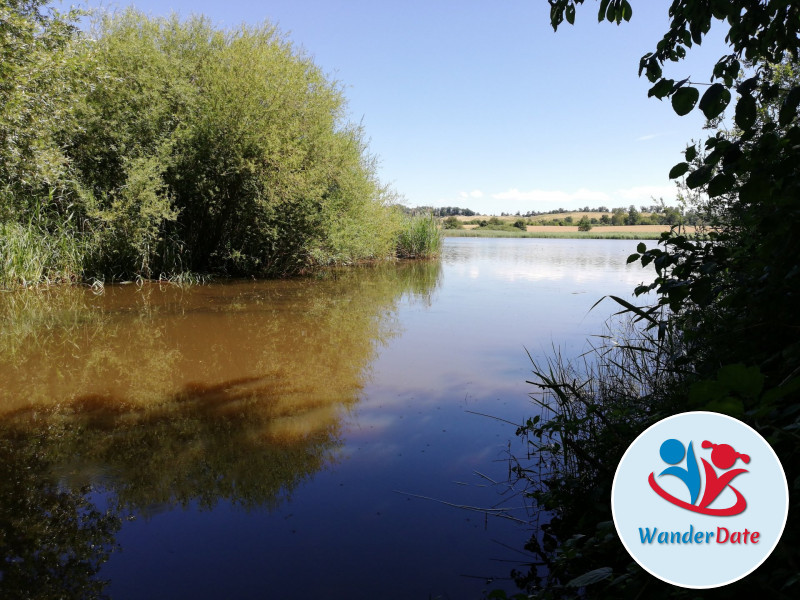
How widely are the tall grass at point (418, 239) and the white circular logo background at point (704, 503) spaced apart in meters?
20.5

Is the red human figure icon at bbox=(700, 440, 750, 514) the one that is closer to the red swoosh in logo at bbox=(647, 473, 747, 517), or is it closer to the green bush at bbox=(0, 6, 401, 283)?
the red swoosh in logo at bbox=(647, 473, 747, 517)

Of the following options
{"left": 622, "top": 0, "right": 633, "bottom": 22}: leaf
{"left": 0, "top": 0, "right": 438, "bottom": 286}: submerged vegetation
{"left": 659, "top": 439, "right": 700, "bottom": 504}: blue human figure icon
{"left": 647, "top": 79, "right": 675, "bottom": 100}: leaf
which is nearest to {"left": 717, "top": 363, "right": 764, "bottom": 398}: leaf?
{"left": 659, "top": 439, "right": 700, "bottom": 504}: blue human figure icon

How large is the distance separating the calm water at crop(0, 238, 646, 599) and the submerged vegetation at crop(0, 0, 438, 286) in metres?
4.33

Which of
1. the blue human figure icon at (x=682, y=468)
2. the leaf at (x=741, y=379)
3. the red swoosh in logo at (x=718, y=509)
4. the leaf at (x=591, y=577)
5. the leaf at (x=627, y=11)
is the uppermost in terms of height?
the leaf at (x=627, y=11)

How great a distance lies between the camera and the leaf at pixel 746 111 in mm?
1587

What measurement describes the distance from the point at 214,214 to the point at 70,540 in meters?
11.6

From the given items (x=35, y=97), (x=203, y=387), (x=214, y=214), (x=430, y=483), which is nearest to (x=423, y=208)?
(x=214, y=214)

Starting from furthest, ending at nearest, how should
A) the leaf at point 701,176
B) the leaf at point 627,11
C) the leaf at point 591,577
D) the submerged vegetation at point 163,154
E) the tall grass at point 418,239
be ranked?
the tall grass at point 418,239, the submerged vegetation at point 163,154, the leaf at point 627,11, the leaf at point 701,176, the leaf at point 591,577

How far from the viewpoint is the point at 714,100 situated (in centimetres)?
156

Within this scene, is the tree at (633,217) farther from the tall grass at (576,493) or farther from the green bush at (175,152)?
the tall grass at (576,493)

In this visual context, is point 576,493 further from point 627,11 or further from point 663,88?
point 627,11

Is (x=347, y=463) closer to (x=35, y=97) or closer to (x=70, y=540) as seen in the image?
(x=70, y=540)

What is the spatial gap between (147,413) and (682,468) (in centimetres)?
383

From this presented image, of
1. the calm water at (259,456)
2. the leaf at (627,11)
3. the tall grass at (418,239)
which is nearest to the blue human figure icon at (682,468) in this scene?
the calm water at (259,456)
